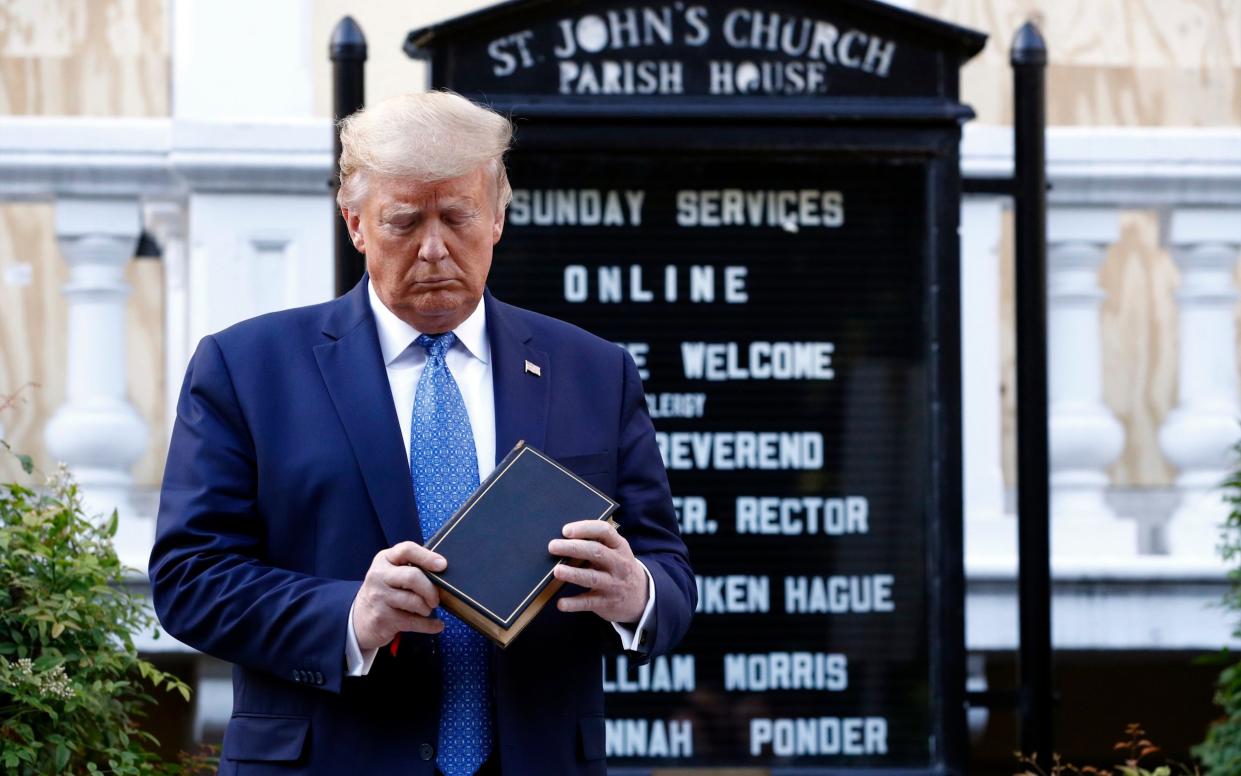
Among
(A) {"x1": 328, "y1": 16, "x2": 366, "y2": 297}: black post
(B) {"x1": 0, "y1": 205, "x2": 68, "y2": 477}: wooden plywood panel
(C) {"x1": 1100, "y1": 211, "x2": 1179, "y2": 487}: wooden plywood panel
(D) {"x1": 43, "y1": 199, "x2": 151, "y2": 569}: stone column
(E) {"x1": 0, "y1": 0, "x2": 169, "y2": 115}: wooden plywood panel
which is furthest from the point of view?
(C) {"x1": 1100, "y1": 211, "x2": 1179, "y2": 487}: wooden plywood panel

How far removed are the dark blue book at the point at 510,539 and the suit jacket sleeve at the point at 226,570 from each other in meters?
0.16

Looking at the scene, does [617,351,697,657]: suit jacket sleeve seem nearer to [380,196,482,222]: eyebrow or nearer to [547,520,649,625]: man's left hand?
[547,520,649,625]: man's left hand

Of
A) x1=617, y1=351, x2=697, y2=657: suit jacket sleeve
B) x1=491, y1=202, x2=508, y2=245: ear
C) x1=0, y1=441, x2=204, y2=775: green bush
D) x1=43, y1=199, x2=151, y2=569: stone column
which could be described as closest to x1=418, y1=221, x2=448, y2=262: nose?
x1=491, y1=202, x2=508, y2=245: ear

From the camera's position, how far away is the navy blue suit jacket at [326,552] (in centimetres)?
242

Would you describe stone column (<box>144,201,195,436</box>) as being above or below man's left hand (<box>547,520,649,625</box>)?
above

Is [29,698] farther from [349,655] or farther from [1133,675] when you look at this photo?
[1133,675]

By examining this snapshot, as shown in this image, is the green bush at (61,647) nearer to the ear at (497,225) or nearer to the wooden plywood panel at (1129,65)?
the ear at (497,225)

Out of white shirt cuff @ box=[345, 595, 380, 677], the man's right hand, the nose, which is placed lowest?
white shirt cuff @ box=[345, 595, 380, 677]

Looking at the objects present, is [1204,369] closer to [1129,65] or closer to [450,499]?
[1129,65]

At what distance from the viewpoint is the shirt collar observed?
2.64m

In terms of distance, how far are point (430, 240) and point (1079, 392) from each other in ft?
9.56

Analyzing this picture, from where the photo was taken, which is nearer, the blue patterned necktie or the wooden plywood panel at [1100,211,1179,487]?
the blue patterned necktie

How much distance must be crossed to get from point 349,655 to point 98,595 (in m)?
1.37

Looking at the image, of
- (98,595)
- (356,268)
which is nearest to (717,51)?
(356,268)
